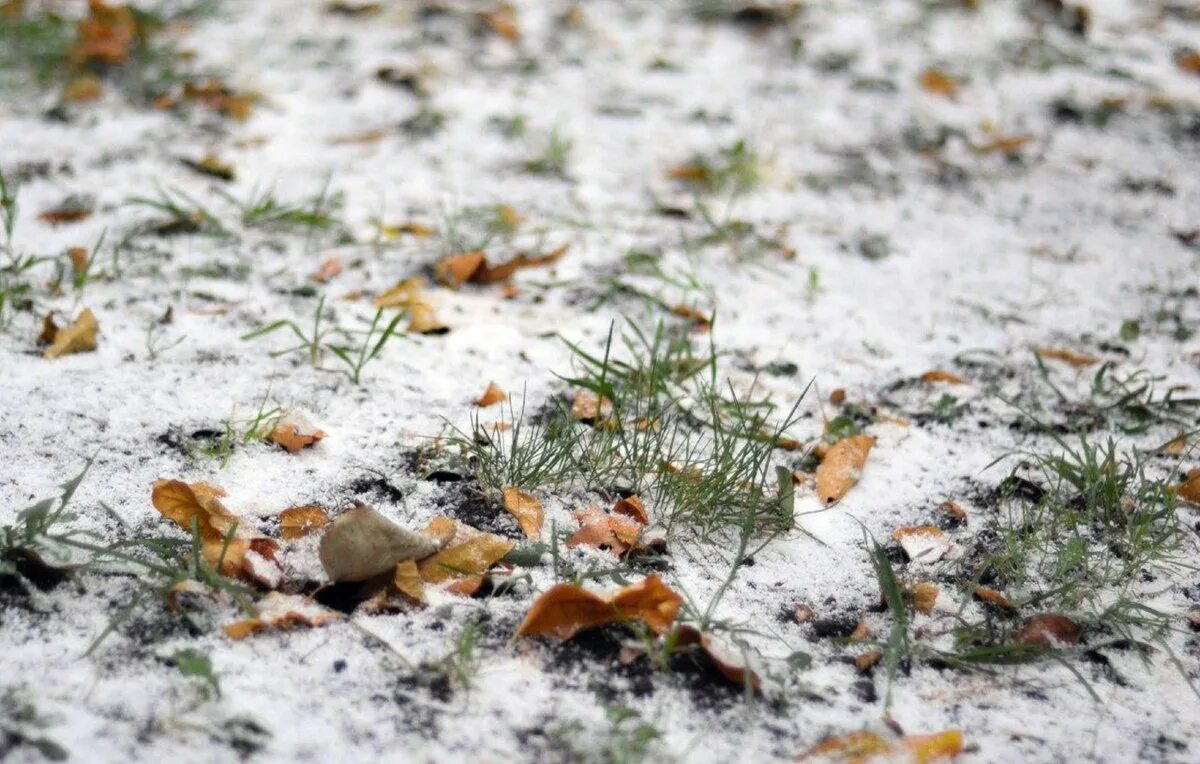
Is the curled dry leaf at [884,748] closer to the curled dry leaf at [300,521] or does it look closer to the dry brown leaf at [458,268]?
the curled dry leaf at [300,521]

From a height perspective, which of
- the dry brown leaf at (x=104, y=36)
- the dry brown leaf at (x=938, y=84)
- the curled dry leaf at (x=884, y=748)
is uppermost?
the dry brown leaf at (x=104, y=36)

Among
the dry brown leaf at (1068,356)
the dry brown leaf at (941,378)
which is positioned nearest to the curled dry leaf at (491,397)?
the dry brown leaf at (941,378)

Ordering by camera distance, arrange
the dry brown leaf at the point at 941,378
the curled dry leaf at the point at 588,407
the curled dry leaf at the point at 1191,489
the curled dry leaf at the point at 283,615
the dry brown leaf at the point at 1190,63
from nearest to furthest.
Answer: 1. the curled dry leaf at the point at 283,615
2. the curled dry leaf at the point at 1191,489
3. the curled dry leaf at the point at 588,407
4. the dry brown leaf at the point at 941,378
5. the dry brown leaf at the point at 1190,63

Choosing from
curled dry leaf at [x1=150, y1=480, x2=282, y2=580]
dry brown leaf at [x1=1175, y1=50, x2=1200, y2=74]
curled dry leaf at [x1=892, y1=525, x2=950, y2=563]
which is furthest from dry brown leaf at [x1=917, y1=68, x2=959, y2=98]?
curled dry leaf at [x1=150, y1=480, x2=282, y2=580]

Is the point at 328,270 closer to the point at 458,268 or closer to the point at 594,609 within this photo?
the point at 458,268

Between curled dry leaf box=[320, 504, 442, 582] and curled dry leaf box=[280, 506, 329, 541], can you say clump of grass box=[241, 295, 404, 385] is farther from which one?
curled dry leaf box=[320, 504, 442, 582]

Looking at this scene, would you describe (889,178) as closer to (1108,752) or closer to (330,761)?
(1108,752)

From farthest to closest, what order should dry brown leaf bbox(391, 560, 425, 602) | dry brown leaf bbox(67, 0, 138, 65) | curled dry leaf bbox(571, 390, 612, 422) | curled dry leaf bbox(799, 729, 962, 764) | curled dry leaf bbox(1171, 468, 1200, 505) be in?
dry brown leaf bbox(67, 0, 138, 65) → curled dry leaf bbox(571, 390, 612, 422) → curled dry leaf bbox(1171, 468, 1200, 505) → dry brown leaf bbox(391, 560, 425, 602) → curled dry leaf bbox(799, 729, 962, 764)

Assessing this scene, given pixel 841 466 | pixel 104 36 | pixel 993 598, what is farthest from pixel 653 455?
pixel 104 36
